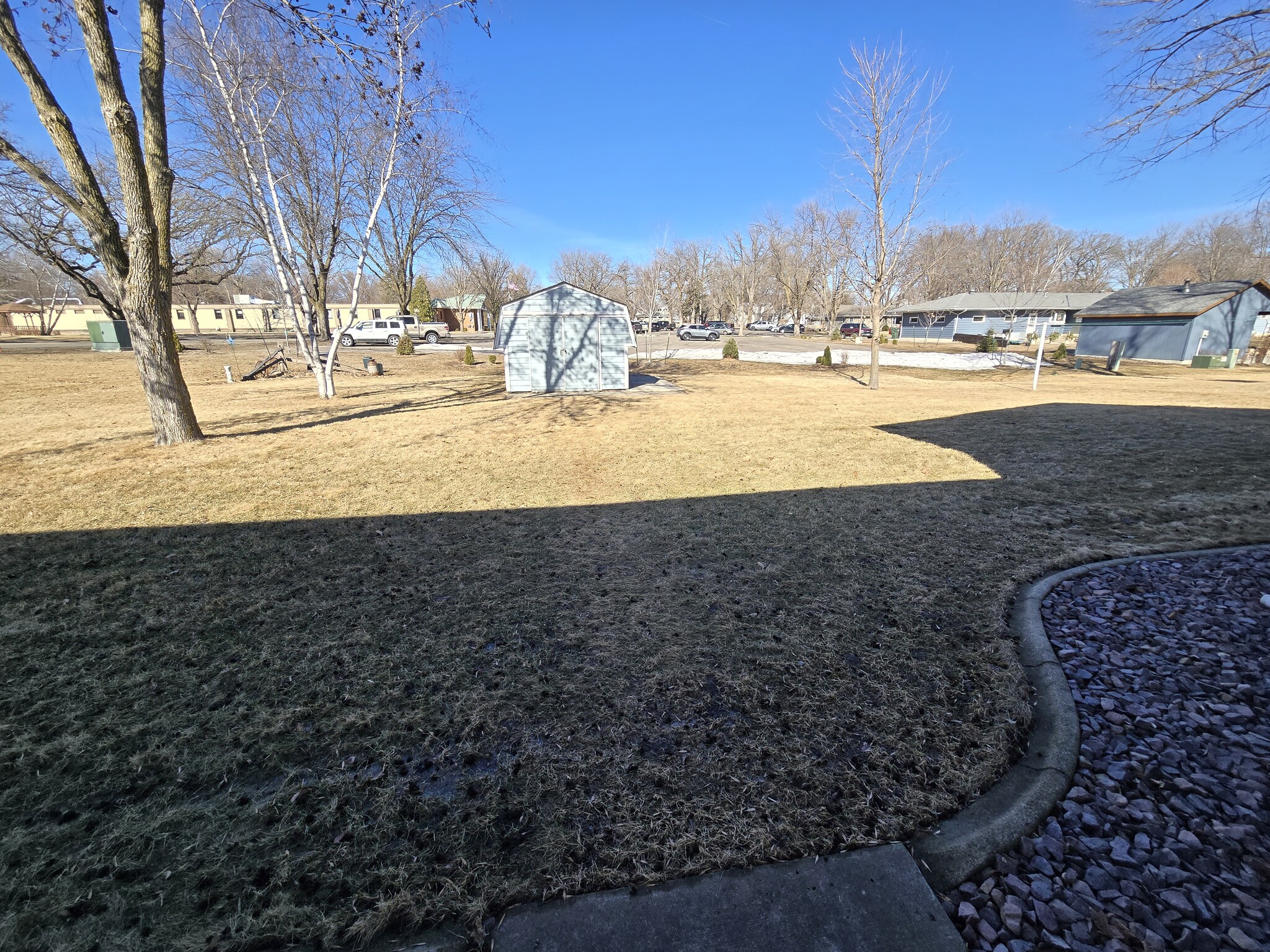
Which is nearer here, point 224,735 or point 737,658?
point 224,735

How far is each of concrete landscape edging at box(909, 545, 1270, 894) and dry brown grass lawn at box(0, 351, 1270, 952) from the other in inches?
3.7

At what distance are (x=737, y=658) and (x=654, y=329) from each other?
64.6 meters

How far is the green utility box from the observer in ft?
82.6

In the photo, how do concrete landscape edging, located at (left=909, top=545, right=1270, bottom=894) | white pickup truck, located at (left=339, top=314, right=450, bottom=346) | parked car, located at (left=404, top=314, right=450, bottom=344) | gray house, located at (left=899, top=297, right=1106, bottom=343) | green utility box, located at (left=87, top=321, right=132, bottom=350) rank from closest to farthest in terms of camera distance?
concrete landscape edging, located at (left=909, top=545, right=1270, bottom=894) < green utility box, located at (left=87, top=321, right=132, bottom=350) < white pickup truck, located at (left=339, top=314, right=450, bottom=346) < parked car, located at (left=404, top=314, right=450, bottom=344) < gray house, located at (left=899, top=297, right=1106, bottom=343)

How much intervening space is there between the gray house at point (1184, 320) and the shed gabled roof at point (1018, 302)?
17.5m

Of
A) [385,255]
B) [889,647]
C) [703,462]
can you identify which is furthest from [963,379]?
[385,255]

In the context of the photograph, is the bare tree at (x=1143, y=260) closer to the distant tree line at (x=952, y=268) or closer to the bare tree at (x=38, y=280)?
the distant tree line at (x=952, y=268)

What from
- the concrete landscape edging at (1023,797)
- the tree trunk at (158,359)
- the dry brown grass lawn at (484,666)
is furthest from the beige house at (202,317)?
the concrete landscape edging at (1023,797)

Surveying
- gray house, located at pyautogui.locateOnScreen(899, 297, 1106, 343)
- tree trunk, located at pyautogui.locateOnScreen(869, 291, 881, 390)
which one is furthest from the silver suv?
gray house, located at pyautogui.locateOnScreen(899, 297, 1106, 343)

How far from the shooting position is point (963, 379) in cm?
2267

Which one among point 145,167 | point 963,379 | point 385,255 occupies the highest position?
point 385,255

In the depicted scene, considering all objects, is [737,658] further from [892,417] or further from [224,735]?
[892,417]

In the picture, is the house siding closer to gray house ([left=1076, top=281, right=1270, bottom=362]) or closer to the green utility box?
gray house ([left=1076, top=281, right=1270, bottom=362])

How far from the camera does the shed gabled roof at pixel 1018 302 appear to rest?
1839 inches
